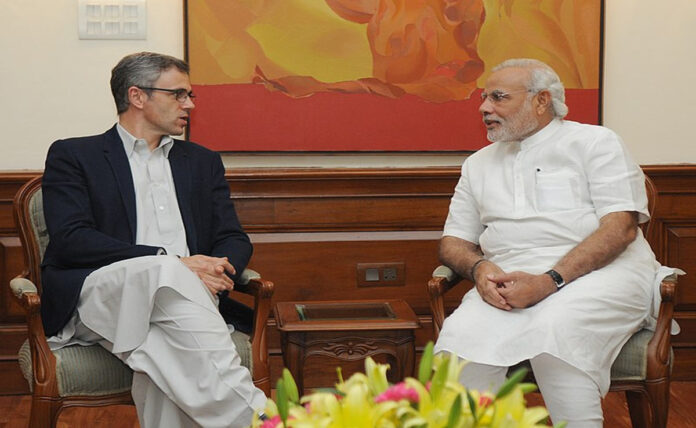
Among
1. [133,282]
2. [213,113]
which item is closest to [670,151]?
[213,113]

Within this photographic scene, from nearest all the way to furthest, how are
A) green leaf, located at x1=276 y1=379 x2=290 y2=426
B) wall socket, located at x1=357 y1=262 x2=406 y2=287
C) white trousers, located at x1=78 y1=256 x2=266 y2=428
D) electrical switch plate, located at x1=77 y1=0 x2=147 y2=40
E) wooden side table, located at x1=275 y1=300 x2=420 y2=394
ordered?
green leaf, located at x1=276 y1=379 x2=290 y2=426 < white trousers, located at x1=78 y1=256 x2=266 y2=428 < wooden side table, located at x1=275 y1=300 x2=420 y2=394 < electrical switch plate, located at x1=77 y1=0 x2=147 y2=40 < wall socket, located at x1=357 y1=262 x2=406 y2=287

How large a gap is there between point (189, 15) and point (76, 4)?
1.61 ft

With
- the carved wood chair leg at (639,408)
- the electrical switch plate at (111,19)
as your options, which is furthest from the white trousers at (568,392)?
the electrical switch plate at (111,19)

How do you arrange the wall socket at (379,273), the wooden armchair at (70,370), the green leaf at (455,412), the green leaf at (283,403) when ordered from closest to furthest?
the green leaf at (455,412) → the green leaf at (283,403) → the wooden armchair at (70,370) → the wall socket at (379,273)

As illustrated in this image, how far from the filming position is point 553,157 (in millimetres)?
3395

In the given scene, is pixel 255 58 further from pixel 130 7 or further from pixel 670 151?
pixel 670 151

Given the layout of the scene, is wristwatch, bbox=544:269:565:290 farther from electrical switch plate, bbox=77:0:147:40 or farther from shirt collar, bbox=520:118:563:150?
electrical switch plate, bbox=77:0:147:40

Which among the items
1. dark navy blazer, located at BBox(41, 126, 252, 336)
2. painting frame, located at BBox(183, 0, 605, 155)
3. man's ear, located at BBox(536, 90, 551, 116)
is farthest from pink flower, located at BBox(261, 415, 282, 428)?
painting frame, located at BBox(183, 0, 605, 155)

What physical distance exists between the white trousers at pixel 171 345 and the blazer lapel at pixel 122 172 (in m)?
0.28

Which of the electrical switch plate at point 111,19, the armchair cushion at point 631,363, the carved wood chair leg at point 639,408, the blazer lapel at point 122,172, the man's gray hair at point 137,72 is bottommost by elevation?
the carved wood chair leg at point 639,408

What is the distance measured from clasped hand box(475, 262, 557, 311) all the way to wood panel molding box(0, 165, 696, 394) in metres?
1.16

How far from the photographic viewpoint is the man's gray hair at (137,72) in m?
3.39

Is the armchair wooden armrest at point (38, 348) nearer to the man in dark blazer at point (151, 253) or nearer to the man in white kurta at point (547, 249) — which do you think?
the man in dark blazer at point (151, 253)

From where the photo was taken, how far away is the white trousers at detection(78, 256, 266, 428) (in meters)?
2.84
